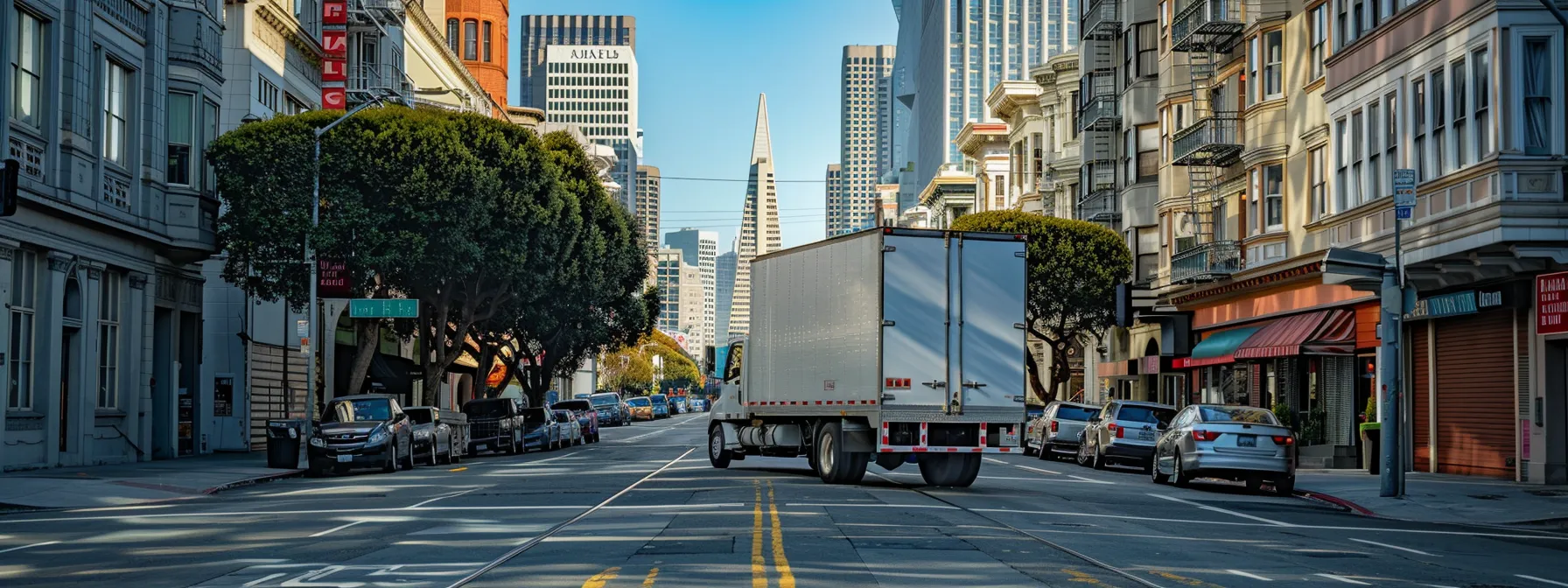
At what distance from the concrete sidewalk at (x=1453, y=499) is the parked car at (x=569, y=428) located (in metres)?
24.7

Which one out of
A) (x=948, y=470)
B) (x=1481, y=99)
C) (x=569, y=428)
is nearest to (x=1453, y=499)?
(x=1481, y=99)

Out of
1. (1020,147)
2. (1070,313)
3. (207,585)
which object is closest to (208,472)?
(207,585)

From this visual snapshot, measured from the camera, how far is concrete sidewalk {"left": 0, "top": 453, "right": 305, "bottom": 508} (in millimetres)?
24578

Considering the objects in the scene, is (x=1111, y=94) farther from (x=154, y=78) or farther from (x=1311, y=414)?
(x=154, y=78)

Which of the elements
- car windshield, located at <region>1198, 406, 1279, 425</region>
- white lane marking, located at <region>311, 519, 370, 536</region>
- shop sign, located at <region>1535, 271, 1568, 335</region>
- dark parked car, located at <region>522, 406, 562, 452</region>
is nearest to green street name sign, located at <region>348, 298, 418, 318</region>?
dark parked car, located at <region>522, 406, 562, 452</region>

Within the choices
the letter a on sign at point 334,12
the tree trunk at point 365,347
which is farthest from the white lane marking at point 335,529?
the letter a on sign at point 334,12

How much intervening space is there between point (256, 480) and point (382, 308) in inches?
338

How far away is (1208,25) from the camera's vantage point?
44.6 metres

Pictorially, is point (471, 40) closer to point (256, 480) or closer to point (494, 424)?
point (494, 424)

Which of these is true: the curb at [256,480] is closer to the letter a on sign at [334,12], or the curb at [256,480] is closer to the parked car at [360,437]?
the parked car at [360,437]

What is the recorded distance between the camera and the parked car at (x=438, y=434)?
36.5 metres

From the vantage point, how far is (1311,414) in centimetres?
4109

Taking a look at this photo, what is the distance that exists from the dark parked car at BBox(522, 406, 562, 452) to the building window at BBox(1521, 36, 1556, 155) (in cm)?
2794

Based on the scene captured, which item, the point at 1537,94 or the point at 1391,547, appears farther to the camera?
the point at 1537,94
